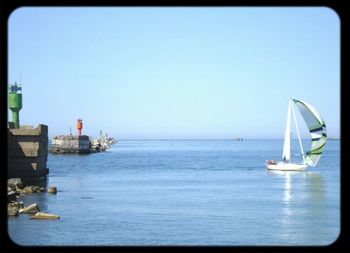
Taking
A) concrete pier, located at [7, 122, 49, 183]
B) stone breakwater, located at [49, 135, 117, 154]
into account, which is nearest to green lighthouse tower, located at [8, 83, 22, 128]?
concrete pier, located at [7, 122, 49, 183]

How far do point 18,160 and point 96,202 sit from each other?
285 inches

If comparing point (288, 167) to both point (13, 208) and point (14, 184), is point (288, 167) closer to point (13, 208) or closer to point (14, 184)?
point (14, 184)

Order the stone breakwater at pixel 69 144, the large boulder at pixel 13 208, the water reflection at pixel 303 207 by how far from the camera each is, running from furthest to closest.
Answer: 1. the stone breakwater at pixel 69 144
2. the large boulder at pixel 13 208
3. the water reflection at pixel 303 207

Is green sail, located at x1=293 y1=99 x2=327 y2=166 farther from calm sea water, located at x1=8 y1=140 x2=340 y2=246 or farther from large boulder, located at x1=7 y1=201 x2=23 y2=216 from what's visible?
large boulder, located at x1=7 y1=201 x2=23 y2=216

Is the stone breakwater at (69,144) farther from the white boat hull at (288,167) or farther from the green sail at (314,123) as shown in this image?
the green sail at (314,123)

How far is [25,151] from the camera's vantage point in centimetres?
2809

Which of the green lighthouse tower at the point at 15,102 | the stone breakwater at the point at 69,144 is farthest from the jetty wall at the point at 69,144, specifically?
the green lighthouse tower at the point at 15,102

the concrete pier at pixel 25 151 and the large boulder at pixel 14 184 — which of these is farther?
the concrete pier at pixel 25 151

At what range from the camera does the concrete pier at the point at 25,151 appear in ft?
91.2

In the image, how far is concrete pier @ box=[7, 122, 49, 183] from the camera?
27812mm

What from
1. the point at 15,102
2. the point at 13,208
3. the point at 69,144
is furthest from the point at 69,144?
the point at 13,208
